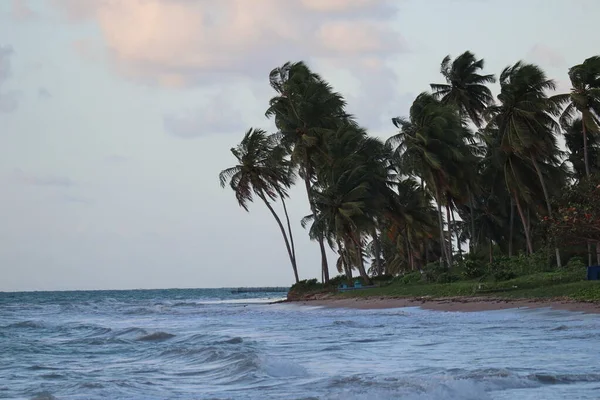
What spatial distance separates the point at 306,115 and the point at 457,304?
21898 mm

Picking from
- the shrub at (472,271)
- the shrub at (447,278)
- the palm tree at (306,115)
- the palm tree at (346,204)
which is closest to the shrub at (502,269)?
the shrub at (472,271)

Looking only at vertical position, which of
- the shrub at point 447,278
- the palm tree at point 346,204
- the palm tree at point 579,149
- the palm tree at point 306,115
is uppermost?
the palm tree at point 306,115

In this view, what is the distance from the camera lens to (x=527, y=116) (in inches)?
1457

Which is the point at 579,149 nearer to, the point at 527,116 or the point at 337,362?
the point at 527,116

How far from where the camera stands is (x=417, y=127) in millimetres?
44562

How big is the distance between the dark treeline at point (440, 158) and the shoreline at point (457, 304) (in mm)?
4466

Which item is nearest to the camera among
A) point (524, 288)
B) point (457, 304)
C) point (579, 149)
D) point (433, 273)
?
point (457, 304)

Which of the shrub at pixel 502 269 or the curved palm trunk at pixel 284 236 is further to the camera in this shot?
the curved palm trunk at pixel 284 236

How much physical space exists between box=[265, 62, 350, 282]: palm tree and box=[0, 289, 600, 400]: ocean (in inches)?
985

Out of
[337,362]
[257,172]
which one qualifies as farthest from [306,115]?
[337,362]

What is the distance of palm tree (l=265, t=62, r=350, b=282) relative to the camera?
163 feet

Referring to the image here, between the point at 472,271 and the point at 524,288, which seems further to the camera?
the point at 472,271

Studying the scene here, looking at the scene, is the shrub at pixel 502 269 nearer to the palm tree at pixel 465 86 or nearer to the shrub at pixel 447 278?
the shrub at pixel 447 278

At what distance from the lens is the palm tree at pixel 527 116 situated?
120 feet
